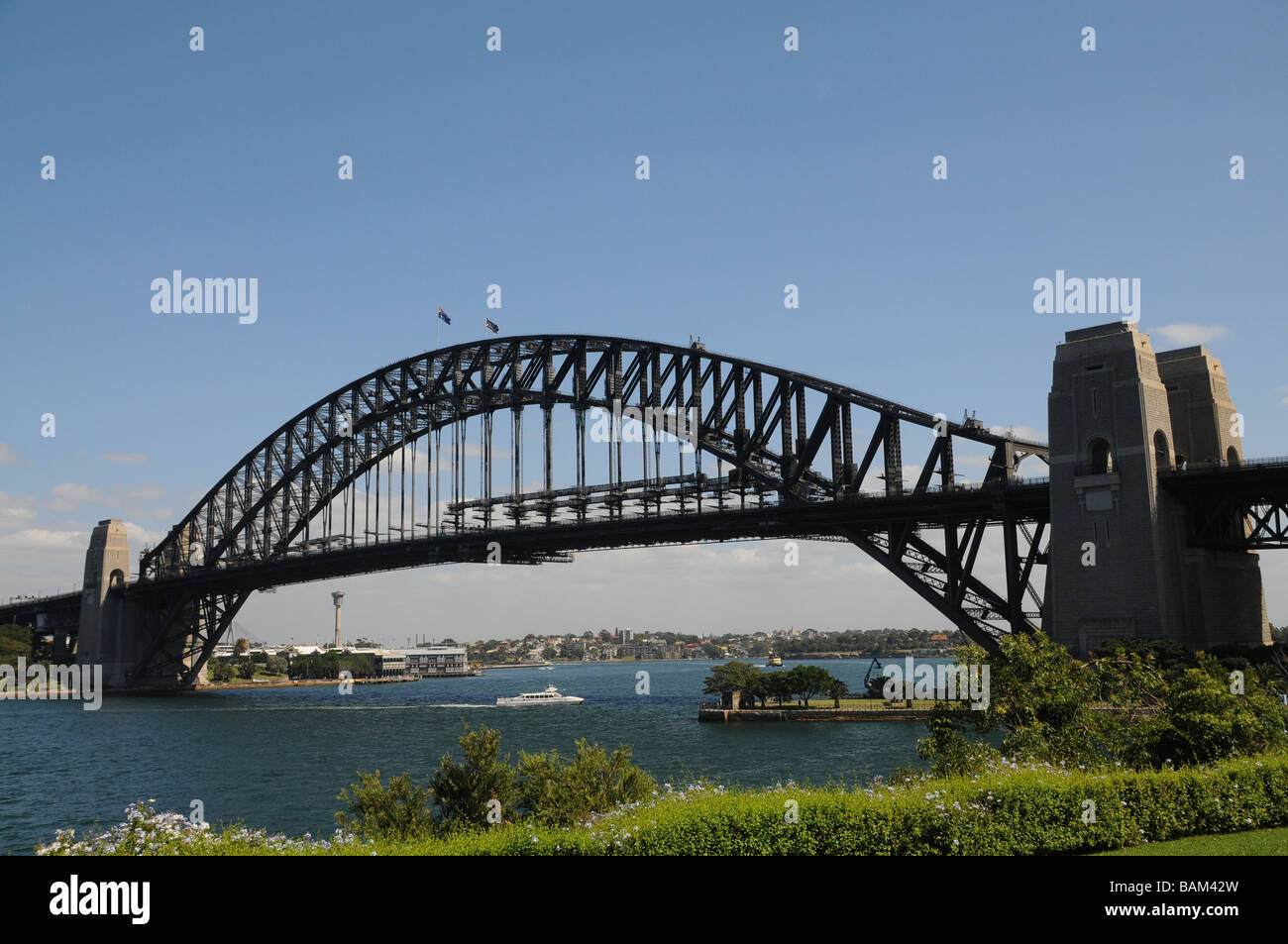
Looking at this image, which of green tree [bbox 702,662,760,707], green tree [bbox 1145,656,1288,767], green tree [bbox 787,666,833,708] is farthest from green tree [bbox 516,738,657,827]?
green tree [bbox 787,666,833,708]

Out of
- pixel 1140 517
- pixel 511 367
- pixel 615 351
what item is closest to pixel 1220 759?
pixel 1140 517

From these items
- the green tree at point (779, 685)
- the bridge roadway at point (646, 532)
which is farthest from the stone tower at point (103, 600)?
the green tree at point (779, 685)

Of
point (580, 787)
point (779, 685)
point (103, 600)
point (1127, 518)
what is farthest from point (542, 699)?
point (580, 787)

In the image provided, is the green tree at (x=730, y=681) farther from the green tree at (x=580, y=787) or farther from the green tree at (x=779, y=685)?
the green tree at (x=580, y=787)

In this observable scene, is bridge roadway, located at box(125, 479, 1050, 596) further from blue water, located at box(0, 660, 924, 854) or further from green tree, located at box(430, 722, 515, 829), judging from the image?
green tree, located at box(430, 722, 515, 829)

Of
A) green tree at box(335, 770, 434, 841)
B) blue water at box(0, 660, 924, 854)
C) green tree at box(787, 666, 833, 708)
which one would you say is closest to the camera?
green tree at box(335, 770, 434, 841)
